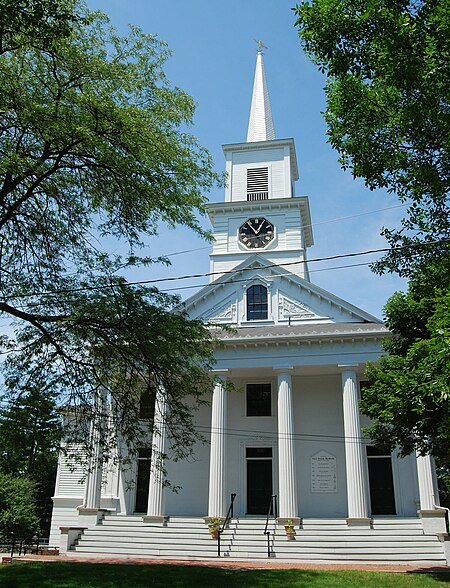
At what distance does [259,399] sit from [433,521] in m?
9.05

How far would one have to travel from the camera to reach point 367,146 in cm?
1018

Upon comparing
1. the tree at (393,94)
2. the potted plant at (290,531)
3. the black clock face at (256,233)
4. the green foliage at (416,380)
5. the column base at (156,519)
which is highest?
the black clock face at (256,233)

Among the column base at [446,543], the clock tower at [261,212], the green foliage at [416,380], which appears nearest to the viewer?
the green foliage at [416,380]

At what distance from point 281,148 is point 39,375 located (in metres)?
25.8

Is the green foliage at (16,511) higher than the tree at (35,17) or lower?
lower

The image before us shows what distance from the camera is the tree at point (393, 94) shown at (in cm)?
859

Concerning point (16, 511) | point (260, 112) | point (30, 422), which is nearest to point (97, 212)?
point (30, 422)

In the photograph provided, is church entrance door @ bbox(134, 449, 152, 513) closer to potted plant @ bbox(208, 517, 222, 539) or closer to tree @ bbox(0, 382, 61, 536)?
potted plant @ bbox(208, 517, 222, 539)

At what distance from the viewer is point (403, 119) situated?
9336mm

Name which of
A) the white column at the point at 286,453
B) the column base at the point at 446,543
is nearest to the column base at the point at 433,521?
the column base at the point at 446,543

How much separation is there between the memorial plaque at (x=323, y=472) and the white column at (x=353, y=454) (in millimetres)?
1722

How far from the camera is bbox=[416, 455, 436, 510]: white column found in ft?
67.8

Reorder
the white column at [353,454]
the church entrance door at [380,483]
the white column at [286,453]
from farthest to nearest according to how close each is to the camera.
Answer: the church entrance door at [380,483] < the white column at [286,453] < the white column at [353,454]

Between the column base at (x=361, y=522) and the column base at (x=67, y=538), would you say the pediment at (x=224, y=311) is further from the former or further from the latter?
the column base at (x=67, y=538)
